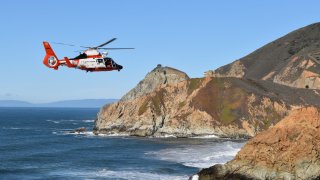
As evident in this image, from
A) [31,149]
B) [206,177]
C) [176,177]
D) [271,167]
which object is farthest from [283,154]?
[31,149]

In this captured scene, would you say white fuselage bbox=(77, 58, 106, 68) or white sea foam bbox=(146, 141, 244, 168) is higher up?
white fuselage bbox=(77, 58, 106, 68)

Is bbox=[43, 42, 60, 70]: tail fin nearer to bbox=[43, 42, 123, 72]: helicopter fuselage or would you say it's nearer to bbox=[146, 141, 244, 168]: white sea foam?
bbox=[43, 42, 123, 72]: helicopter fuselage

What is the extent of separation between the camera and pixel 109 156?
10112cm

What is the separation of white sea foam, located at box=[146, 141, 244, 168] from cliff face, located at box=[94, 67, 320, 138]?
86.6 feet

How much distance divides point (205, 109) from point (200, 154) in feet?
176

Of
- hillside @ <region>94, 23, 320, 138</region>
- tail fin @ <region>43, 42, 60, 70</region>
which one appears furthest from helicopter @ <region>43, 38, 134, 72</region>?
hillside @ <region>94, 23, 320, 138</region>

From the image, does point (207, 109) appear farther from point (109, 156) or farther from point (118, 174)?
point (118, 174)

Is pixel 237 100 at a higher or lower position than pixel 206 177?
higher

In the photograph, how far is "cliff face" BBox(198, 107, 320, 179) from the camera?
55.2 metres

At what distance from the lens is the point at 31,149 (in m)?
117

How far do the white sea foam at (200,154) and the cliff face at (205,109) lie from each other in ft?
86.6

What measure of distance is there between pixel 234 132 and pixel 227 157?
51.0 meters

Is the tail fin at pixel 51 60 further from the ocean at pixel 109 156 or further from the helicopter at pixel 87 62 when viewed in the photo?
the ocean at pixel 109 156

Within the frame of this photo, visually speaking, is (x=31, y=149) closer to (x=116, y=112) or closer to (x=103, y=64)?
(x=116, y=112)
